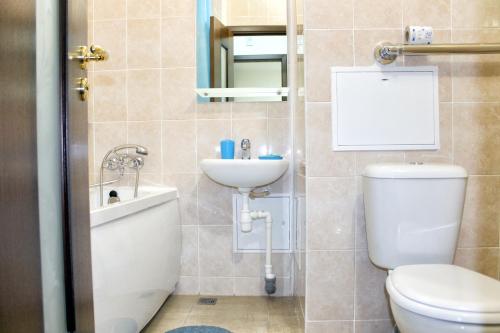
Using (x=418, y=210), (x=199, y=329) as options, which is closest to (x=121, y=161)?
(x=199, y=329)

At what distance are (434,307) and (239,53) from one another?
5.46ft

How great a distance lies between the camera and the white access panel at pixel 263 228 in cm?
195

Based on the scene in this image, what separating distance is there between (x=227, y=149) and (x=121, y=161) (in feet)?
2.25

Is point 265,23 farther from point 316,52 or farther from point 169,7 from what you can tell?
point 316,52

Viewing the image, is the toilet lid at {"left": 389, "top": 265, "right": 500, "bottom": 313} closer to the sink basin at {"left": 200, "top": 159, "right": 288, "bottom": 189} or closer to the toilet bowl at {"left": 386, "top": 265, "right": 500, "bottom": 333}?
the toilet bowl at {"left": 386, "top": 265, "right": 500, "bottom": 333}

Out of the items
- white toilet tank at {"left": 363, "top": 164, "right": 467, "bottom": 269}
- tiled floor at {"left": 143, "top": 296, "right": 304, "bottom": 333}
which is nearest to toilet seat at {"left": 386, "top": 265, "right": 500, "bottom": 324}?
white toilet tank at {"left": 363, "top": 164, "right": 467, "bottom": 269}

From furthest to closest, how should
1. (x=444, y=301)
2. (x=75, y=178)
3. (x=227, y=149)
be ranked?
(x=227, y=149)
(x=444, y=301)
(x=75, y=178)

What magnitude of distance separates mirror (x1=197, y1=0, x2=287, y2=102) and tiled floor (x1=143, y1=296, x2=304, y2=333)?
48.0 inches

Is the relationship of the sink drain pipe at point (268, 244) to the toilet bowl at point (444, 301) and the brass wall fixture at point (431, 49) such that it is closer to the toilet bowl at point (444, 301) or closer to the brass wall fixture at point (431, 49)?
the toilet bowl at point (444, 301)

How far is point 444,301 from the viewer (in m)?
0.86

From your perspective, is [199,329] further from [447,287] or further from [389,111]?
→ [389,111]

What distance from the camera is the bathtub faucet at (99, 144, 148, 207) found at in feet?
6.17

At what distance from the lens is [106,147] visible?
2041mm

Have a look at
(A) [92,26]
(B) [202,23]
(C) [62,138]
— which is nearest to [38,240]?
(C) [62,138]
